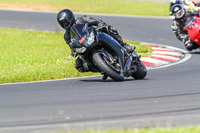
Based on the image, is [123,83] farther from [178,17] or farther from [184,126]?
[178,17]

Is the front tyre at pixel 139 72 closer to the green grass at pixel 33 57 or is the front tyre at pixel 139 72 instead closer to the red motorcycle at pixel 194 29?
the green grass at pixel 33 57

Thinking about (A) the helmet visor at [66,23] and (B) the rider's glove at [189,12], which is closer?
(A) the helmet visor at [66,23]

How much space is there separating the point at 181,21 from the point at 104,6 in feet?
54.1

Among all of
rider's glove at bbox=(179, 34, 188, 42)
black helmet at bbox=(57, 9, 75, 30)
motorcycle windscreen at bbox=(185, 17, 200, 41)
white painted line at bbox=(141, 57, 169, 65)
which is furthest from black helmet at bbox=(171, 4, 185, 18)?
black helmet at bbox=(57, 9, 75, 30)

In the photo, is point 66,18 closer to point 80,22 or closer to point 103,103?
point 80,22

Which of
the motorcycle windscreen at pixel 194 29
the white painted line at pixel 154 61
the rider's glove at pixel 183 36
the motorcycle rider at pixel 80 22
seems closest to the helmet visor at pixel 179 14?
the motorcycle windscreen at pixel 194 29

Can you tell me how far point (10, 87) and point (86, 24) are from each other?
1.70 metres

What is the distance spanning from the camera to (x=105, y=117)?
666cm

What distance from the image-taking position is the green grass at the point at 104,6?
2997 cm

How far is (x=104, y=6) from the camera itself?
3256cm

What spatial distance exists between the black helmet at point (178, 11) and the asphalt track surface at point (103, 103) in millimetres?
3711

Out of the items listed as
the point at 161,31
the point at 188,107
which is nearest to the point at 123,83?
the point at 188,107

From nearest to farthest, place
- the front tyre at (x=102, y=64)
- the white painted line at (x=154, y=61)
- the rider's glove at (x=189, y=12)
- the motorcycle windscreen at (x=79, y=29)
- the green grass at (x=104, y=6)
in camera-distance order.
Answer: the front tyre at (x=102, y=64) → the motorcycle windscreen at (x=79, y=29) → the white painted line at (x=154, y=61) → the rider's glove at (x=189, y=12) → the green grass at (x=104, y=6)

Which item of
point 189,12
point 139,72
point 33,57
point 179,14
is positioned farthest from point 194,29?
point 139,72
